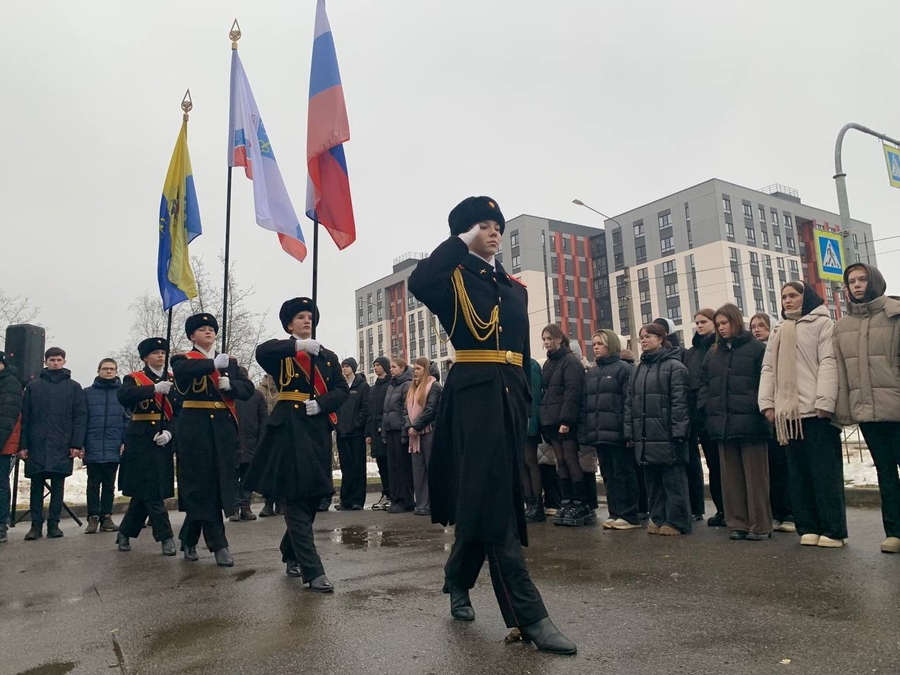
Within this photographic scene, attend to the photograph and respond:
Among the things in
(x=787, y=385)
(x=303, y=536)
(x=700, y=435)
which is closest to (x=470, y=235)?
(x=303, y=536)

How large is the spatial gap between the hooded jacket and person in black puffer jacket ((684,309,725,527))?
1.65 metres

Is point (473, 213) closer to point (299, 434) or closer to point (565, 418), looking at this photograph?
point (299, 434)

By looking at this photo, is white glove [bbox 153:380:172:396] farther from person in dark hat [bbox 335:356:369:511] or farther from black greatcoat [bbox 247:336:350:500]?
person in dark hat [bbox 335:356:369:511]

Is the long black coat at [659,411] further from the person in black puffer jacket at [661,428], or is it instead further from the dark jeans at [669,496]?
the dark jeans at [669,496]

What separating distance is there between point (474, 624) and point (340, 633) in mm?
711

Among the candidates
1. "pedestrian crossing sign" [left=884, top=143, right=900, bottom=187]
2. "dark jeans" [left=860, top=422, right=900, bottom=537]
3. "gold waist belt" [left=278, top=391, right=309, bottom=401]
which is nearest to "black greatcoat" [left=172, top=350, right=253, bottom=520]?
"gold waist belt" [left=278, top=391, right=309, bottom=401]

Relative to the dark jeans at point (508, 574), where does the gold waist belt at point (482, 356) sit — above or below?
above

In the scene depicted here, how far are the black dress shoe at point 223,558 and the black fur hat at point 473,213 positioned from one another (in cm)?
386

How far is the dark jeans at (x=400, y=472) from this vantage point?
37.5 feet

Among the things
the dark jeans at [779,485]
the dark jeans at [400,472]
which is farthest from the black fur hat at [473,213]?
the dark jeans at [400,472]

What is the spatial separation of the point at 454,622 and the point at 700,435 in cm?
489

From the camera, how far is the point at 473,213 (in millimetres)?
4445

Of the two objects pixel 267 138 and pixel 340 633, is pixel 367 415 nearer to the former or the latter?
pixel 267 138

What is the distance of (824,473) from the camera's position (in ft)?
21.0
